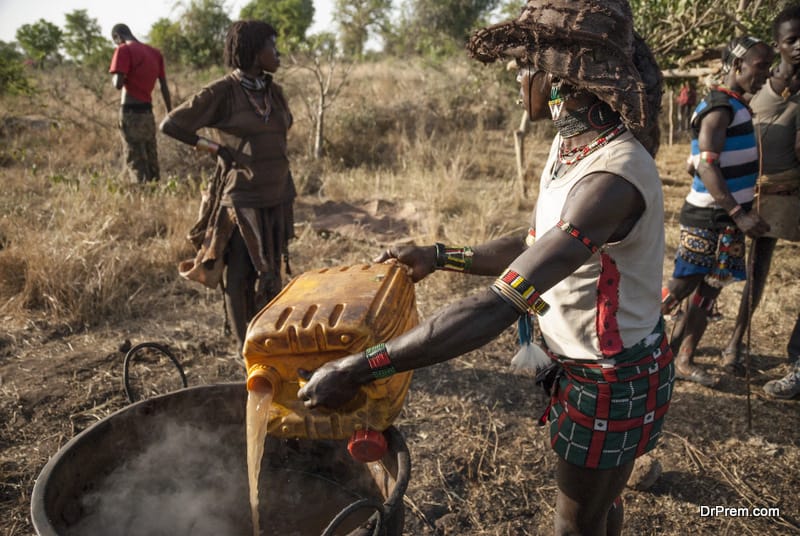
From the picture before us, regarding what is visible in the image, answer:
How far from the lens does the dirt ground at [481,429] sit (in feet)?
7.57

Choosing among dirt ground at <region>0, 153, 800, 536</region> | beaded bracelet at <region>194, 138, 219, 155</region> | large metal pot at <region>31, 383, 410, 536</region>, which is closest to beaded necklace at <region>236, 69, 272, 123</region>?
beaded bracelet at <region>194, 138, 219, 155</region>

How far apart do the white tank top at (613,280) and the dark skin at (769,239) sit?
6.42 feet

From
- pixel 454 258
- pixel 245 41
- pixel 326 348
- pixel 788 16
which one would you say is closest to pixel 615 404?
pixel 454 258

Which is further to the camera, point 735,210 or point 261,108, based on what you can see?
point 261,108

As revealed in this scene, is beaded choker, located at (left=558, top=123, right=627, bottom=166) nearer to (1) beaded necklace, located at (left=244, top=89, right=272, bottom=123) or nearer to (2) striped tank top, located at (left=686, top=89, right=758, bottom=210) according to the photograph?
(2) striped tank top, located at (left=686, top=89, right=758, bottom=210)

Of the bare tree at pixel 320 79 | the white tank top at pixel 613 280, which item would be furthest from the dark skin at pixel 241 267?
the bare tree at pixel 320 79

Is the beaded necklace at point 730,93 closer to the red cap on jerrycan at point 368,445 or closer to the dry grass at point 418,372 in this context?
the dry grass at point 418,372

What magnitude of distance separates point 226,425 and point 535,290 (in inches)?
51.2

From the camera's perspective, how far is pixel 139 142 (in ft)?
20.6

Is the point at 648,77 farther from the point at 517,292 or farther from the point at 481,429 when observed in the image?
the point at 481,429

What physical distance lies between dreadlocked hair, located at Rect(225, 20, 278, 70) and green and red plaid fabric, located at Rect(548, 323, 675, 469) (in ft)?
7.25

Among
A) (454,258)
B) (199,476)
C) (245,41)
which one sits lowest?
(199,476)

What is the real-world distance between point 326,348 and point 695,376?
2612 millimetres

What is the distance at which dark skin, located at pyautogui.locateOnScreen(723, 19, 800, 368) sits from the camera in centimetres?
295
